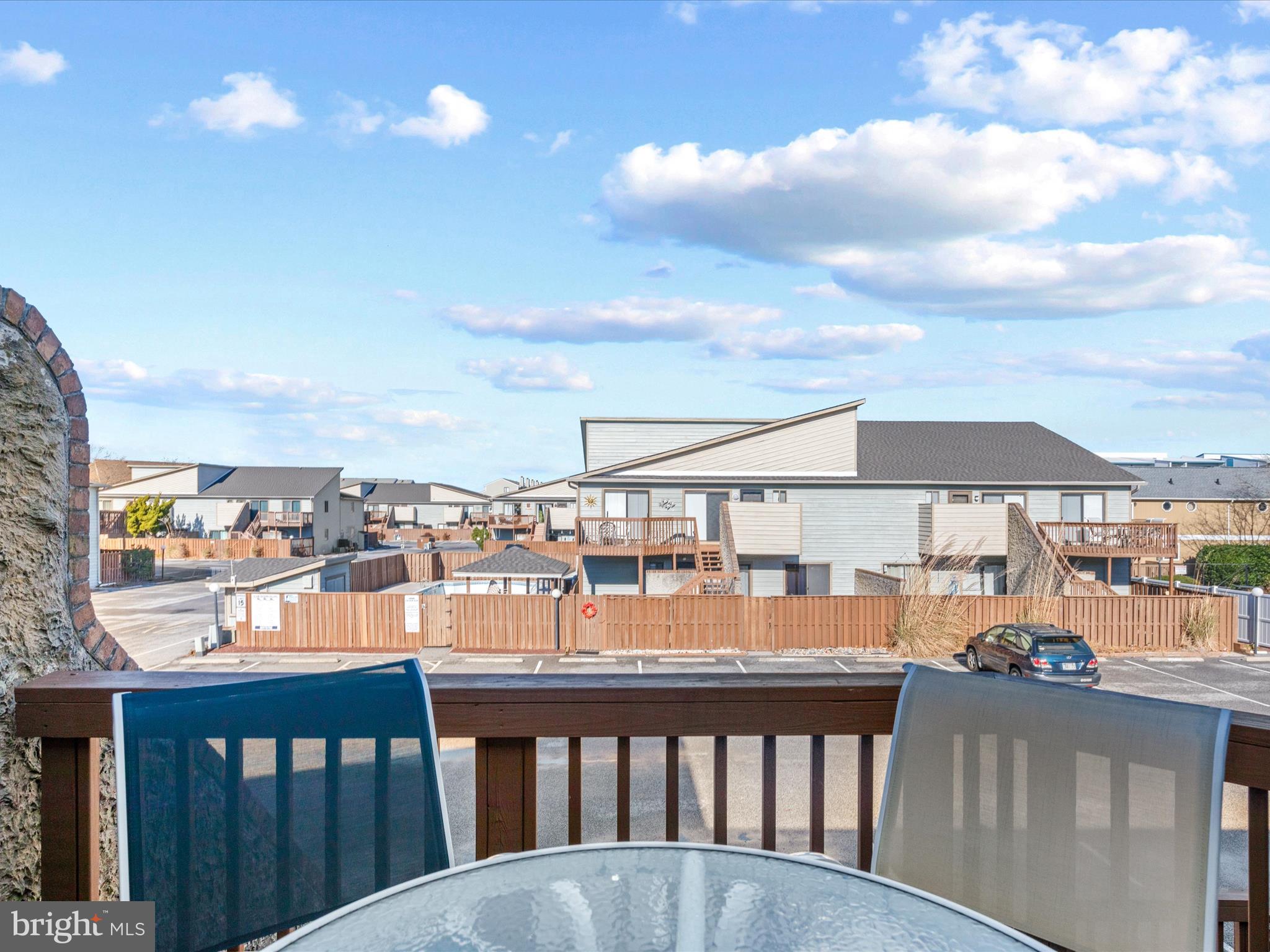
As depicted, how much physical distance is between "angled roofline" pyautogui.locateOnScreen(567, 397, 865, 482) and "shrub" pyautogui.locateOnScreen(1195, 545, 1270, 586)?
45.0 ft

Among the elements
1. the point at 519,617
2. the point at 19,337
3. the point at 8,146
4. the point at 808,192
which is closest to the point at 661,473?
the point at 519,617

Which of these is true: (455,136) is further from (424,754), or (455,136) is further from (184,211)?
(424,754)

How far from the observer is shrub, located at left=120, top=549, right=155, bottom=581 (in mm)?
33562

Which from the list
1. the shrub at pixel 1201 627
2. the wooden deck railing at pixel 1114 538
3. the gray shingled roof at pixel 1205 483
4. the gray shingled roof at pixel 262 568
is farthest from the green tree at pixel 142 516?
the gray shingled roof at pixel 1205 483

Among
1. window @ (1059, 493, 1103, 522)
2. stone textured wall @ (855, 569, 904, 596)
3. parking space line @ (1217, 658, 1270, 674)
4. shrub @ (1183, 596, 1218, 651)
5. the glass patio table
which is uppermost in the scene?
the glass patio table

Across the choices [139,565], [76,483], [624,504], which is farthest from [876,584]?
[139,565]

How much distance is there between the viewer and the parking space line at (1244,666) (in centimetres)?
1610

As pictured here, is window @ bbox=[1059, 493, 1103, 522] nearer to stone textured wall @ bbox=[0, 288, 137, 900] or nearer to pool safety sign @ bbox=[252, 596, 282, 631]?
pool safety sign @ bbox=[252, 596, 282, 631]

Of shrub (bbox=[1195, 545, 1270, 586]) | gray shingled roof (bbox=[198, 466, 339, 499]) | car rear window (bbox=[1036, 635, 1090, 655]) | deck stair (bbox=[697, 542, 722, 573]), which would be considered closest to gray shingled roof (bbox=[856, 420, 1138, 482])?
shrub (bbox=[1195, 545, 1270, 586])

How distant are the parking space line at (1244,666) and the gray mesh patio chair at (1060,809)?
764 inches

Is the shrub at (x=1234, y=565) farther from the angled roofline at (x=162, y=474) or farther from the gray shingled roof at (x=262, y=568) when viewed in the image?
the angled roofline at (x=162, y=474)

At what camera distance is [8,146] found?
582 centimetres

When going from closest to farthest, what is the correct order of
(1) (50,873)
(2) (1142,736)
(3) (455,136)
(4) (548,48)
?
1. (2) (1142,736)
2. (1) (50,873)
3. (4) (548,48)
4. (3) (455,136)

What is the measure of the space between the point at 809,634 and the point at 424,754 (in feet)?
58.7
